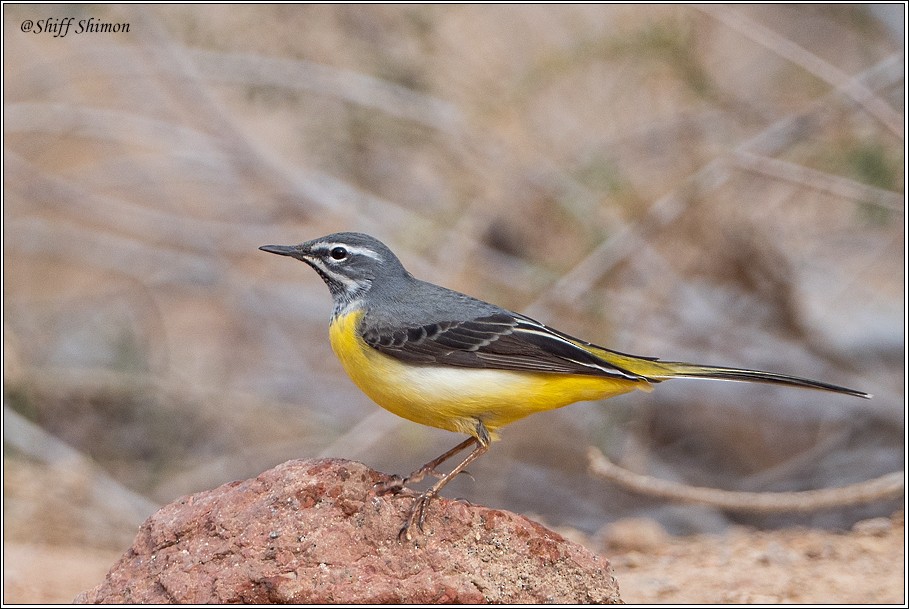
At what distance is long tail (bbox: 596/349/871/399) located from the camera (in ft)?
16.4

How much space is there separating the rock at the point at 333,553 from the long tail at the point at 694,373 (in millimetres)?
1136

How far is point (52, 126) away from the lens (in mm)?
11484

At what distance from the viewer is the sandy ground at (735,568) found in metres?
6.28

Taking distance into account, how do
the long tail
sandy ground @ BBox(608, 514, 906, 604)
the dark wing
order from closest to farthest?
the long tail
the dark wing
sandy ground @ BBox(608, 514, 906, 604)

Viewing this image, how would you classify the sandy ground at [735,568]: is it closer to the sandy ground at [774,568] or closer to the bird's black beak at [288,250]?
the sandy ground at [774,568]

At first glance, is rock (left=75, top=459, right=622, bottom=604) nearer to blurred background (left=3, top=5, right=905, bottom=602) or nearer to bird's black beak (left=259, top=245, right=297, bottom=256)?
bird's black beak (left=259, top=245, right=297, bottom=256)

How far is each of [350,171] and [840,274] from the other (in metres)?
5.65

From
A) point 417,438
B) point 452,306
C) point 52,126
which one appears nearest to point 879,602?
point 452,306

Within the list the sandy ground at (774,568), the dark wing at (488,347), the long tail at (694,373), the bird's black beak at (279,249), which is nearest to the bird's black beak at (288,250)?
the bird's black beak at (279,249)

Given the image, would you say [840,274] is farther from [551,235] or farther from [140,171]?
[140,171]

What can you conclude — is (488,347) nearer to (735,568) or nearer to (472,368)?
(472,368)

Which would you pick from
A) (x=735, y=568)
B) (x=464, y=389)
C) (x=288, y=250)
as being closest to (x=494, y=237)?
(x=735, y=568)

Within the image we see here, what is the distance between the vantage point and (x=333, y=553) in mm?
4289

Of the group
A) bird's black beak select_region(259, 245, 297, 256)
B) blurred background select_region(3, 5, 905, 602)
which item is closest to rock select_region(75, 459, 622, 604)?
bird's black beak select_region(259, 245, 297, 256)
